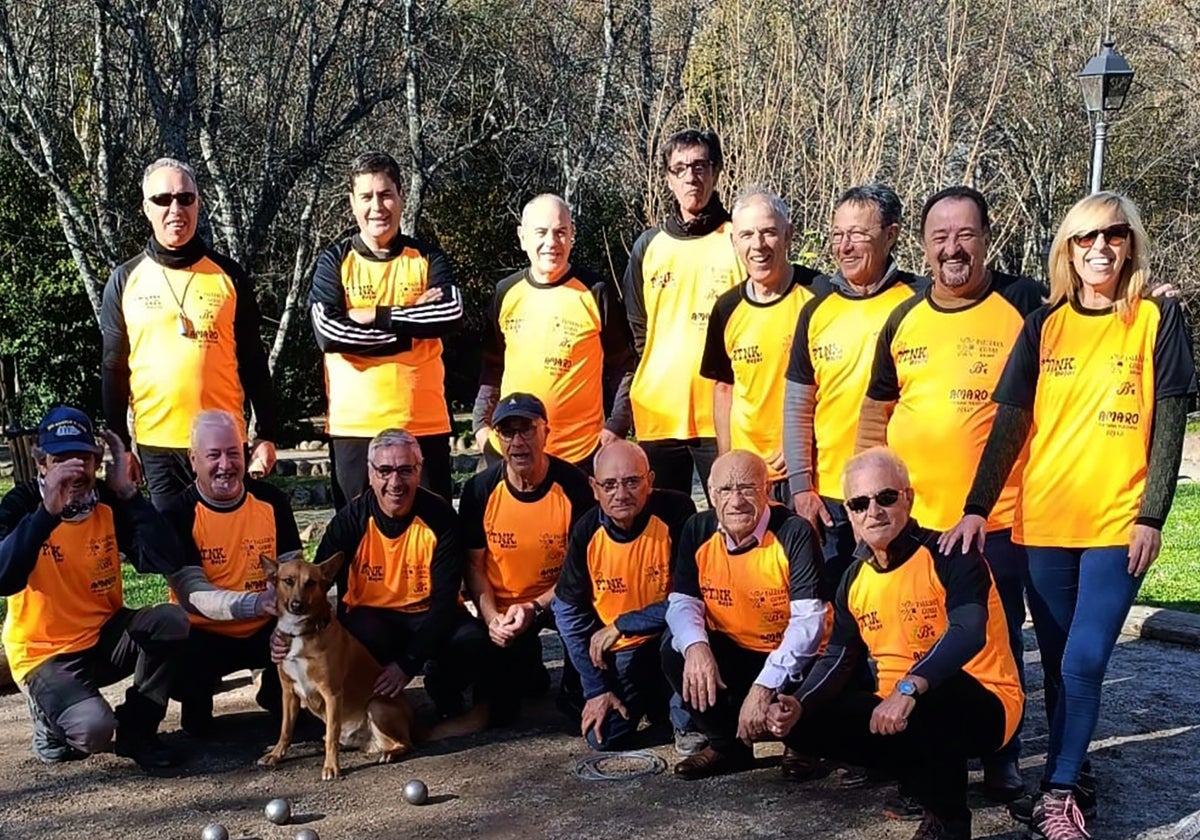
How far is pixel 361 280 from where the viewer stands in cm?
648

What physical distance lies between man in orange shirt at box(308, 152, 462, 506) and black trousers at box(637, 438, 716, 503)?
3.53 feet

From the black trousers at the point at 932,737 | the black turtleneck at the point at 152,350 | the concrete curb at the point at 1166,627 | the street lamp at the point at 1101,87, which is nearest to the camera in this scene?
the black trousers at the point at 932,737

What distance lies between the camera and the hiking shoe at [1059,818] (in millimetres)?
4531

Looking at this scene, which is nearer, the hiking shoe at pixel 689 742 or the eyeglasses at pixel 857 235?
the eyeglasses at pixel 857 235

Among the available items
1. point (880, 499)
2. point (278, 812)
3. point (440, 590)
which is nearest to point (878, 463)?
point (880, 499)

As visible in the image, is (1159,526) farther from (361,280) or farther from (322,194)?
(322,194)

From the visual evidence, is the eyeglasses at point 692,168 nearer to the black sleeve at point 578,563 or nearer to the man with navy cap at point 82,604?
the black sleeve at point 578,563

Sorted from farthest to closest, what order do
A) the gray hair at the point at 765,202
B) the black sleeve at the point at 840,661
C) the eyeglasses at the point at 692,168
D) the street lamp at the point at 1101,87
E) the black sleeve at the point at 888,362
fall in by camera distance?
the street lamp at the point at 1101,87, the eyeglasses at the point at 692,168, the gray hair at the point at 765,202, the black sleeve at the point at 888,362, the black sleeve at the point at 840,661

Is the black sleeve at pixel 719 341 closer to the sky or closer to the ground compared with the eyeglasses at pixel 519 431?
closer to the sky

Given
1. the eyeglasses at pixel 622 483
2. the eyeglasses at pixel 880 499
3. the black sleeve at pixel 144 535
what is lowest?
the black sleeve at pixel 144 535

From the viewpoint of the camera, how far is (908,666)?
477 centimetres

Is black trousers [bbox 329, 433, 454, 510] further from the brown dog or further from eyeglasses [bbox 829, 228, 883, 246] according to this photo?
eyeglasses [bbox 829, 228, 883, 246]

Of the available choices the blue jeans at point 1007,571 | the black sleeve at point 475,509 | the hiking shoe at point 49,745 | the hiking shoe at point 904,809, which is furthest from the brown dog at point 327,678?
the blue jeans at point 1007,571

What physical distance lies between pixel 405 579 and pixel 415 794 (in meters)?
1.18
